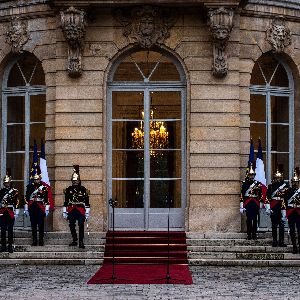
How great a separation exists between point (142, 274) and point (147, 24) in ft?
20.9

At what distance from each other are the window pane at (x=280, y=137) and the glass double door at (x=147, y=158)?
8.64ft

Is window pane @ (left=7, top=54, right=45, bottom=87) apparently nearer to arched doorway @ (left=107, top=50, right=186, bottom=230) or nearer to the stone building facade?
the stone building facade

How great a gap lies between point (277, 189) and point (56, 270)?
5.40m

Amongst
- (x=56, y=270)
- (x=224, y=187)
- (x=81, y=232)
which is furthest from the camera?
(x=224, y=187)

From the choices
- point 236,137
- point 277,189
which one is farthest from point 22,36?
point 277,189

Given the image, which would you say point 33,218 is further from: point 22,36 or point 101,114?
point 22,36

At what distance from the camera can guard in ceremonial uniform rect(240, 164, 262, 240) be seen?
17.0m

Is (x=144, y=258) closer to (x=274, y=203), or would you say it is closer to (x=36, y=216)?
(x=36, y=216)

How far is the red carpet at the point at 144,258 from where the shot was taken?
45.3 ft

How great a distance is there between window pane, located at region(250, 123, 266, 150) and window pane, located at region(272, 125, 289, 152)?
1.13ft

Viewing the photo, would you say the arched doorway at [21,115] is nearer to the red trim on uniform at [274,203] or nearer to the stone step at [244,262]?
the stone step at [244,262]

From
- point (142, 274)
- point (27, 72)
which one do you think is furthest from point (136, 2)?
point (142, 274)

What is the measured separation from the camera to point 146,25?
58.5 ft

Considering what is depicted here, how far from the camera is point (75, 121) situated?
17.8 meters
